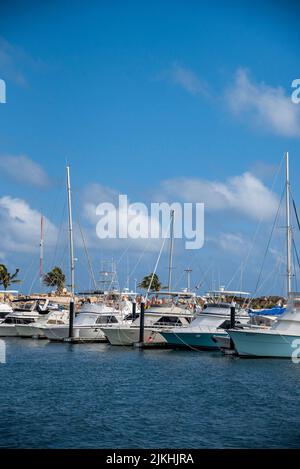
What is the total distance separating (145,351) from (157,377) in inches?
561

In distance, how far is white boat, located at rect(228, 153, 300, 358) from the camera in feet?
143

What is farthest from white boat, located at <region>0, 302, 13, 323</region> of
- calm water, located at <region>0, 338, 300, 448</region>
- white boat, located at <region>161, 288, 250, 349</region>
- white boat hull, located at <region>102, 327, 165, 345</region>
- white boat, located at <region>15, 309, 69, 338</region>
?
white boat, located at <region>161, 288, 250, 349</region>

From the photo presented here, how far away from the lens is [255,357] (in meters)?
45.0

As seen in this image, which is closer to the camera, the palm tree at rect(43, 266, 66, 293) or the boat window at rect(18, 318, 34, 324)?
the boat window at rect(18, 318, 34, 324)

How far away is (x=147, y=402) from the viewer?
96.4ft

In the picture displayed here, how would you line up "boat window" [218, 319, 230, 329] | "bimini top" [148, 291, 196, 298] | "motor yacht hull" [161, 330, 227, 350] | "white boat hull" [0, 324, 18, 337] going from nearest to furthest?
"motor yacht hull" [161, 330, 227, 350] → "boat window" [218, 319, 230, 329] → "bimini top" [148, 291, 196, 298] → "white boat hull" [0, 324, 18, 337]

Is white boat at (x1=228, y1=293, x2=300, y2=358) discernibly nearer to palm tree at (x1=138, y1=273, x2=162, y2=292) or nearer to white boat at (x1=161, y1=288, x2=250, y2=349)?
white boat at (x1=161, y1=288, x2=250, y2=349)

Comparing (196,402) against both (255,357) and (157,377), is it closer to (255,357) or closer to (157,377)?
(157,377)

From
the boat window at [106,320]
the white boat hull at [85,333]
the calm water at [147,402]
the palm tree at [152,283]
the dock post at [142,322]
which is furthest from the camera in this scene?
the palm tree at [152,283]

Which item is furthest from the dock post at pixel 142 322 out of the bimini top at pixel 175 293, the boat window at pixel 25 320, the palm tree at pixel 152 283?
the palm tree at pixel 152 283

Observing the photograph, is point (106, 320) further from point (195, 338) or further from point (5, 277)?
point (5, 277)

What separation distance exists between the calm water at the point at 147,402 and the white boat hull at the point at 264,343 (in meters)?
0.78

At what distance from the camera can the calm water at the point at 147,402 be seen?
886 inches

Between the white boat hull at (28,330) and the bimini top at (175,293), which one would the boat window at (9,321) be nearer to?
the white boat hull at (28,330)
